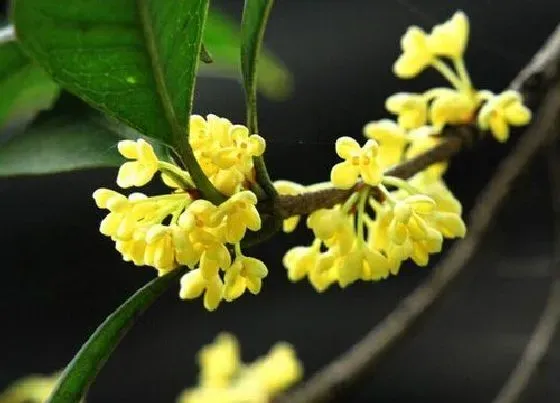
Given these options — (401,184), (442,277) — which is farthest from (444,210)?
(442,277)

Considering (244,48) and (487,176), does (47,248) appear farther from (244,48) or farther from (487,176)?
(244,48)

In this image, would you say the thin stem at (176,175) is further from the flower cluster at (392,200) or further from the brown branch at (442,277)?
the brown branch at (442,277)

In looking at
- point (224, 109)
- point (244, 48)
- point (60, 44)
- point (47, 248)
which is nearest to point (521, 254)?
point (224, 109)

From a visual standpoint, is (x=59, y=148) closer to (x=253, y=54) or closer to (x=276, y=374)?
(x=253, y=54)

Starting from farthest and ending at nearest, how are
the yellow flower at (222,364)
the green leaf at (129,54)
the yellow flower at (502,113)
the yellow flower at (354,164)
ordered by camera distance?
1. the yellow flower at (222,364)
2. the yellow flower at (502,113)
3. the yellow flower at (354,164)
4. the green leaf at (129,54)

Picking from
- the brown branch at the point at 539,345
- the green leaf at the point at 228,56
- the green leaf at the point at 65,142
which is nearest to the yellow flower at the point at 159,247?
the green leaf at the point at 65,142

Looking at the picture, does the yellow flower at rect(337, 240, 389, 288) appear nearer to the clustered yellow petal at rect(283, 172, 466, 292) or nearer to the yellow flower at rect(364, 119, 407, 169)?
the clustered yellow petal at rect(283, 172, 466, 292)

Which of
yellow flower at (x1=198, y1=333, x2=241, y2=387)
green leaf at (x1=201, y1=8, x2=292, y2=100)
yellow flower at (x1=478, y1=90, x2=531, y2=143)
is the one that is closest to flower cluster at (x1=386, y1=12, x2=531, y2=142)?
yellow flower at (x1=478, y1=90, x2=531, y2=143)
